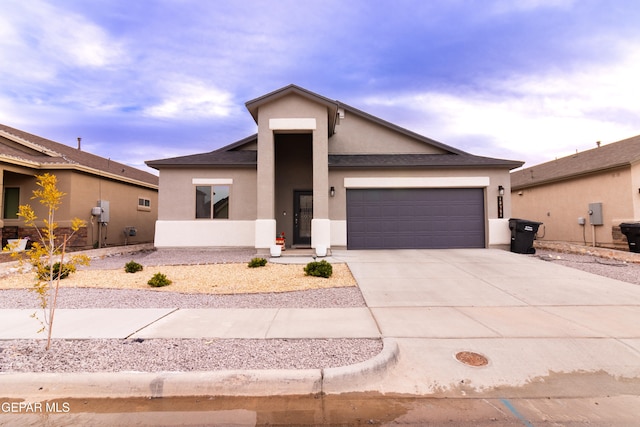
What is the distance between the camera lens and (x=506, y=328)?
4992 mm

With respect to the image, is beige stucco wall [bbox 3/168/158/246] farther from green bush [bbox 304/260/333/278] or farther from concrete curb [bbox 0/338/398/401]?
concrete curb [bbox 0/338/398/401]

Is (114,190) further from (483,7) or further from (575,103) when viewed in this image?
(575,103)

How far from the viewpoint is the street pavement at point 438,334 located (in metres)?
3.29

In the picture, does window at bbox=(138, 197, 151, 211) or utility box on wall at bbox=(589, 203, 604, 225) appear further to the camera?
window at bbox=(138, 197, 151, 211)

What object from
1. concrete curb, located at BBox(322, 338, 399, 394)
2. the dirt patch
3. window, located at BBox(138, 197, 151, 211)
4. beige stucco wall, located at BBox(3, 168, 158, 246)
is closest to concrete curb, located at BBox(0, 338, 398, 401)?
concrete curb, located at BBox(322, 338, 399, 394)

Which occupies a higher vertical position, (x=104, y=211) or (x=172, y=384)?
(x=104, y=211)

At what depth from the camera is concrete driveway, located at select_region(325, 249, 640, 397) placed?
11.5 feet

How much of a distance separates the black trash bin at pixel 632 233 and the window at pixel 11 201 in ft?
83.2

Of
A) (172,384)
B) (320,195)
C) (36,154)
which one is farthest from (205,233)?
(172,384)

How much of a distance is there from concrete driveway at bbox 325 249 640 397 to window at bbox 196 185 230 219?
700cm

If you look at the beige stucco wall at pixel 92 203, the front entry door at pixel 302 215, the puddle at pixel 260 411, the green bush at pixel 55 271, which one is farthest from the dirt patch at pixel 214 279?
the beige stucco wall at pixel 92 203

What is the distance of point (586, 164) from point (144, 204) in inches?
946

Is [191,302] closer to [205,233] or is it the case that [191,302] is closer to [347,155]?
[205,233]

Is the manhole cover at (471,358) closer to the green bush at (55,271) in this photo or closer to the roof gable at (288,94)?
the green bush at (55,271)
